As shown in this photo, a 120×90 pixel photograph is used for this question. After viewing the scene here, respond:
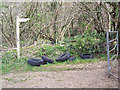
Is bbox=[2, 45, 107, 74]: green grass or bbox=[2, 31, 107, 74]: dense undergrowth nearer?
bbox=[2, 45, 107, 74]: green grass

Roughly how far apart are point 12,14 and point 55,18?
315cm

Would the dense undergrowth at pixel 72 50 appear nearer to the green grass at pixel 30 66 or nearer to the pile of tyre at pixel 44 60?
the green grass at pixel 30 66

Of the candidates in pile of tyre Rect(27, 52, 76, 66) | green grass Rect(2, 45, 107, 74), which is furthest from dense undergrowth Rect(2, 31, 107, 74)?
pile of tyre Rect(27, 52, 76, 66)

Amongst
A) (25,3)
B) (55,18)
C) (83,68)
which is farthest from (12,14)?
(83,68)

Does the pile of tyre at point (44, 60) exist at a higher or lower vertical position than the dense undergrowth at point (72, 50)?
lower

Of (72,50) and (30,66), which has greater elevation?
(72,50)

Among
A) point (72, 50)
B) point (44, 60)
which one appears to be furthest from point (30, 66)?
point (72, 50)

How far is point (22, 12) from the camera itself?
9.22 metres

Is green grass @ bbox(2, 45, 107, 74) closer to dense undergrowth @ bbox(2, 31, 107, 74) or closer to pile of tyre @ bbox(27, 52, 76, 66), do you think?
dense undergrowth @ bbox(2, 31, 107, 74)

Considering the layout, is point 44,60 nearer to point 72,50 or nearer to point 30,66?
point 30,66

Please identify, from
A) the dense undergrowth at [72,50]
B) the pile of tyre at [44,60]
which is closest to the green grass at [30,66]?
the dense undergrowth at [72,50]

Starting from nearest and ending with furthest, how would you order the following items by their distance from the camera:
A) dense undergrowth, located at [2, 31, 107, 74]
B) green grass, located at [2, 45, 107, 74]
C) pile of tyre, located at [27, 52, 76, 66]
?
green grass, located at [2, 45, 107, 74], pile of tyre, located at [27, 52, 76, 66], dense undergrowth, located at [2, 31, 107, 74]

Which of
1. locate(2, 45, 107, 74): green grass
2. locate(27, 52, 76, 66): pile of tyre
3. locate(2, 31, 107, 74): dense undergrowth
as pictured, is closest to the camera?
locate(2, 45, 107, 74): green grass

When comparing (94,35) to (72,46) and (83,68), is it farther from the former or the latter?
(83,68)
